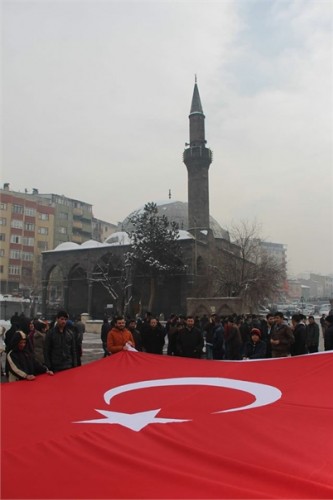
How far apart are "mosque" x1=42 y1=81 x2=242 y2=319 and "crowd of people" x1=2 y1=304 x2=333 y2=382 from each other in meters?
24.7

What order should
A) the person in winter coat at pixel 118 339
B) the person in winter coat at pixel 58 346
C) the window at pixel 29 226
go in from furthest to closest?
the window at pixel 29 226 → the person in winter coat at pixel 118 339 → the person in winter coat at pixel 58 346

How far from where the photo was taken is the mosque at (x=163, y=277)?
40.4 meters

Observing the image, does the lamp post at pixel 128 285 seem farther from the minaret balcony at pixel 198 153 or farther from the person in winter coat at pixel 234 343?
the person in winter coat at pixel 234 343

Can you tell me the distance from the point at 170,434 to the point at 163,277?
3577 cm

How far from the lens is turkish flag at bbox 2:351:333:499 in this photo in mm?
2680

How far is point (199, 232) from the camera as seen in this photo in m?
43.2

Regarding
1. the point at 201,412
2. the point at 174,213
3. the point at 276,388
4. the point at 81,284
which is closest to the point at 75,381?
the point at 201,412

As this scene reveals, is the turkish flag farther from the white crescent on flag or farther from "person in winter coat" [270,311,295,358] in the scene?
"person in winter coat" [270,311,295,358]

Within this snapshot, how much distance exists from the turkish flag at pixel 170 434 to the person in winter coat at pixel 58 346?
0.33 metres

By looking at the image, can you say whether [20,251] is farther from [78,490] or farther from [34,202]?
[78,490]

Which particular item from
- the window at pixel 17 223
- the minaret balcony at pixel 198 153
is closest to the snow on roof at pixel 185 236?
the minaret balcony at pixel 198 153

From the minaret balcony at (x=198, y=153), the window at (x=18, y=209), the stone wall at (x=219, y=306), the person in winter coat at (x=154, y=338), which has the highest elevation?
the minaret balcony at (x=198, y=153)

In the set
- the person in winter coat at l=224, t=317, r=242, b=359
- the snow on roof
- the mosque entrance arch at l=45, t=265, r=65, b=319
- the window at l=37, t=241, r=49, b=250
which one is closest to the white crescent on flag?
the person in winter coat at l=224, t=317, r=242, b=359

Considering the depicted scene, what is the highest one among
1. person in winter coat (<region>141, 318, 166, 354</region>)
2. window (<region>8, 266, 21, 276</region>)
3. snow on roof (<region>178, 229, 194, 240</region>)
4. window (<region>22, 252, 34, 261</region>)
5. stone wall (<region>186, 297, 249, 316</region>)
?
window (<region>22, 252, 34, 261</region>)
